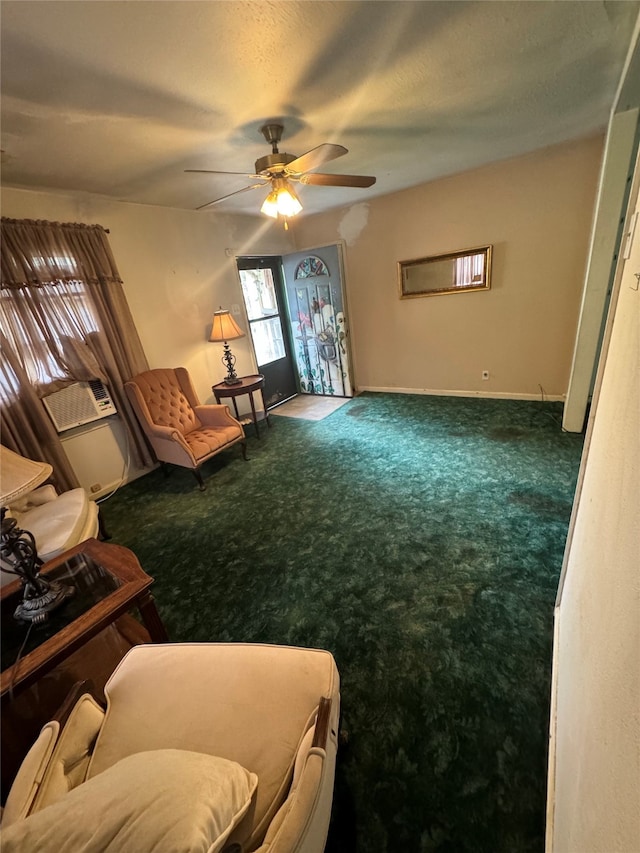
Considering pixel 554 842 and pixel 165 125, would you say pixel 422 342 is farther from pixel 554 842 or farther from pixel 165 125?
pixel 554 842

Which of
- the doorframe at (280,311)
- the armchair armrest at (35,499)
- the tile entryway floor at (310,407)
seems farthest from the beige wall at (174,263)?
the armchair armrest at (35,499)

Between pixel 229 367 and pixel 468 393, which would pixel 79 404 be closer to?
pixel 229 367

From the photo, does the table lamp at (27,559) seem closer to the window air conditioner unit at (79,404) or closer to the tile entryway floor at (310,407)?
the window air conditioner unit at (79,404)

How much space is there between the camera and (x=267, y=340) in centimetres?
469

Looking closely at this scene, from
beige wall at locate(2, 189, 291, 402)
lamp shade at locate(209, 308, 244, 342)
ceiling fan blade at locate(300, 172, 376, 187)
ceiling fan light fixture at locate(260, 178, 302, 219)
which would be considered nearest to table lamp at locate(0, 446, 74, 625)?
ceiling fan light fixture at locate(260, 178, 302, 219)

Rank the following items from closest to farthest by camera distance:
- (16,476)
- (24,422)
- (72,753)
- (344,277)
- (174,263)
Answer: (72,753) < (16,476) < (24,422) < (174,263) < (344,277)

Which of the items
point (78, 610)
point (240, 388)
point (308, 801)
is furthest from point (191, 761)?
point (240, 388)

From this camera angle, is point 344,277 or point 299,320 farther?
point 299,320

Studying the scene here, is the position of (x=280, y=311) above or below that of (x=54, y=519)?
above

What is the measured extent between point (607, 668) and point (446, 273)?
401 cm

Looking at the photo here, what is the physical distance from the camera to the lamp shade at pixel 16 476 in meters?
1.25

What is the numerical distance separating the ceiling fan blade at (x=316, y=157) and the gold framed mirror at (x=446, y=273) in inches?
93.2

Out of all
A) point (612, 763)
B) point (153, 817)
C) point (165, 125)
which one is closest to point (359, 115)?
point (165, 125)

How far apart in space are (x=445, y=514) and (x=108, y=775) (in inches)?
80.0
